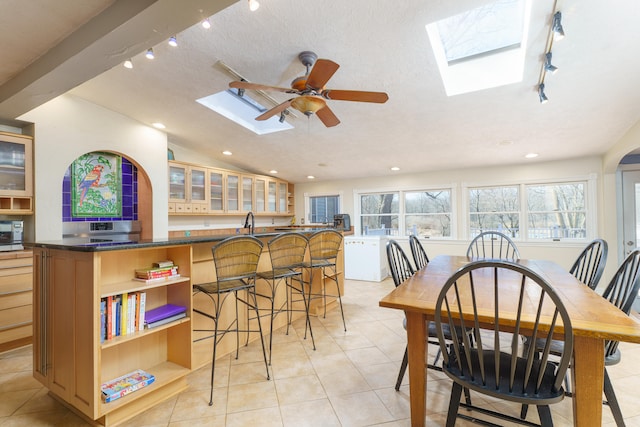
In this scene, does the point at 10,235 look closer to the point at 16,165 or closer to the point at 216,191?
the point at 16,165

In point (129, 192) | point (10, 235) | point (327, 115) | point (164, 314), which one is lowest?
point (164, 314)

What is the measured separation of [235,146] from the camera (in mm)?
4777

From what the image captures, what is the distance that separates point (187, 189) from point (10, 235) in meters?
2.17

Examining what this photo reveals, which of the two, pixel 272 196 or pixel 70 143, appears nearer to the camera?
pixel 70 143

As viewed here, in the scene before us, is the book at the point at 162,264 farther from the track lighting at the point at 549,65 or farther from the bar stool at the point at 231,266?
the track lighting at the point at 549,65

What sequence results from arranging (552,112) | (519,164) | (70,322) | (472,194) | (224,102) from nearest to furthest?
1. (70,322)
2. (552,112)
3. (224,102)
4. (519,164)
5. (472,194)

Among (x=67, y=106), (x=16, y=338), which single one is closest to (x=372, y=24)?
(x=67, y=106)

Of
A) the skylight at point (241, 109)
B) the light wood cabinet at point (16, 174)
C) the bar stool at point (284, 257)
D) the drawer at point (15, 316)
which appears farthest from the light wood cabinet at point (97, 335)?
the skylight at point (241, 109)

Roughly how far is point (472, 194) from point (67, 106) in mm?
6081

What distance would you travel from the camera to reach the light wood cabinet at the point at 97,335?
1.55m

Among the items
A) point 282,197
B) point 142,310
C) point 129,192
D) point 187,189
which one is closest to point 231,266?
point 142,310

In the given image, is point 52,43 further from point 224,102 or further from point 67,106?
point 224,102

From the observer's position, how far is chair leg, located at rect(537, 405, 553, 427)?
120 cm

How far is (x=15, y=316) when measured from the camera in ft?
8.86
